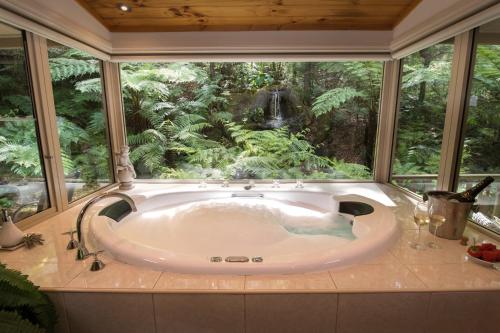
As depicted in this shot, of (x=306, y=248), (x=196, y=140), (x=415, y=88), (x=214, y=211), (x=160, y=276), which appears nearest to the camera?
(x=160, y=276)

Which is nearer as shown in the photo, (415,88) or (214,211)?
(214,211)

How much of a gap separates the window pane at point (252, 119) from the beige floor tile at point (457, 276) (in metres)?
1.96

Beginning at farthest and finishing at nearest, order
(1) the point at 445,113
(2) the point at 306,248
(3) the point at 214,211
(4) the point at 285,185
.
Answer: (4) the point at 285,185
(3) the point at 214,211
(1) the point at 445,113
(2) the point at 306,248

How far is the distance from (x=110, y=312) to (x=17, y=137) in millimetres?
1476

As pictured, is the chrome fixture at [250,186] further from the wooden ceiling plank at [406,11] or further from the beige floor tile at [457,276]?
the wooden ceiling plank at [406,11]

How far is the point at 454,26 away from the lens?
6.07 ft

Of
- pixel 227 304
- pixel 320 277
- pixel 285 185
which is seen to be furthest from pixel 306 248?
pixel 285 185

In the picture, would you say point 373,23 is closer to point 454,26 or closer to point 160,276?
point 454,26

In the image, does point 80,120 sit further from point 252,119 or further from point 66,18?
point 252,119

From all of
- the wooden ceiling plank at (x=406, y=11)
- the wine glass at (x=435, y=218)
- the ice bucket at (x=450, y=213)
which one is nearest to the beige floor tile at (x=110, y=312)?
the wine glass at (x=435, y=218)

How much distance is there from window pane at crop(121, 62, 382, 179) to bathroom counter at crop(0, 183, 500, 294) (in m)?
1.87

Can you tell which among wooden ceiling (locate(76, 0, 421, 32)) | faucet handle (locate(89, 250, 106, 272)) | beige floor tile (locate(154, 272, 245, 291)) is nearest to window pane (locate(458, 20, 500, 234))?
wooden ceiling (locate(76, 0, 421, 32))

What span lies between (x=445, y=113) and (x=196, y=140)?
2.55 metres

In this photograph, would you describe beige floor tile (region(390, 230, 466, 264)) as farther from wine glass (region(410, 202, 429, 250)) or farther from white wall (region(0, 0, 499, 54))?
Result: white wall (region(0, 0, 499, 54))
